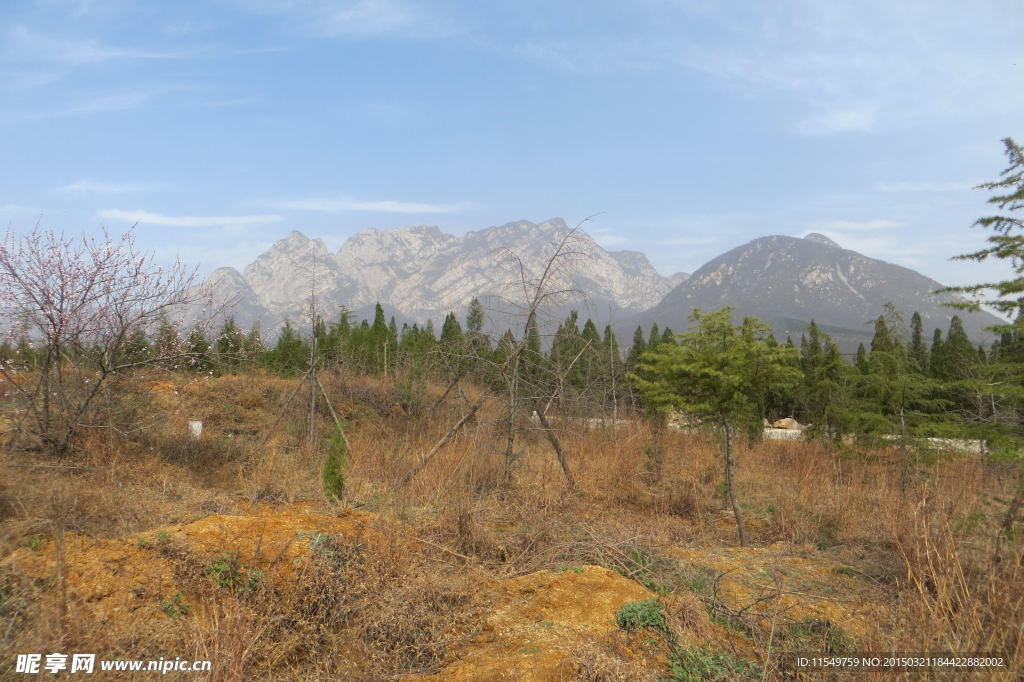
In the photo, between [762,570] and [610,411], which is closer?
[762,570]

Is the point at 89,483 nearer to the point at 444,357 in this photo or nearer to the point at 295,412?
the point at 444,357

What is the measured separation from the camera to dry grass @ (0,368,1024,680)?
3154 mm

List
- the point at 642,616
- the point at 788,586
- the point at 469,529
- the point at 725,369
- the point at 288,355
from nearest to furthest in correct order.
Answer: the point at 642,616 < the point at 788,586 < the point at 469,529 < the point at 725,369 < the point at 288,355

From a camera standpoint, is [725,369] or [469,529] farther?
[725,369]

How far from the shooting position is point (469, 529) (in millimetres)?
5344

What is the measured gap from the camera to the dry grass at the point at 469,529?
10.3 ft

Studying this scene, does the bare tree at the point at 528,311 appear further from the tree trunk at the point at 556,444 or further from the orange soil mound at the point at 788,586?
the orange soil mound at the point at 788,586

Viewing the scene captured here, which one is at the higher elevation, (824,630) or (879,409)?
(879,409)

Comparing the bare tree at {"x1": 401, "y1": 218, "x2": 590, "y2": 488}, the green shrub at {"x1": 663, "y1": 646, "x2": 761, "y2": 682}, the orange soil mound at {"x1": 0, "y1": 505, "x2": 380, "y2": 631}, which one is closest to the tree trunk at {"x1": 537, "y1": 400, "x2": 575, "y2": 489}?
the bare tree at {"x1": 401, "y1": 218, "x2": 590, "y2": 488}

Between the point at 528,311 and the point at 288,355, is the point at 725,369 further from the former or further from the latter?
the point at 288,355

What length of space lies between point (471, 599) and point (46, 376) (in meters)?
6.68

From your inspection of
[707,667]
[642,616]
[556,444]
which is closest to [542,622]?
[642,616]

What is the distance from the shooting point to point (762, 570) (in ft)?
17.3

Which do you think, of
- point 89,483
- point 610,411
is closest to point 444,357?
point 89,483
